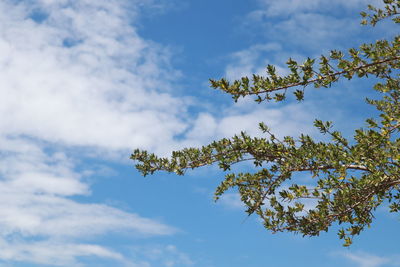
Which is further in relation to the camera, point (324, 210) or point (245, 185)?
point (245, 185)

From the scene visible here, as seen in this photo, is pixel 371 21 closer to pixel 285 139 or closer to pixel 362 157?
pixel 285 139

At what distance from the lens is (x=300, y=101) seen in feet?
34.1

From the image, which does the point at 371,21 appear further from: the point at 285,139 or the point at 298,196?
the point at 298,196

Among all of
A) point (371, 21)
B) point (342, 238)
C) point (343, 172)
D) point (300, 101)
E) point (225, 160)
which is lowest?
point (342, 238)

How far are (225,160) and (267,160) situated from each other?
99 cm

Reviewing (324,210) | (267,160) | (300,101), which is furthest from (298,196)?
(300,101)

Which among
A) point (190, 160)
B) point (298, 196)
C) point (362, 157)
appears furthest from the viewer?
point (190, 160)

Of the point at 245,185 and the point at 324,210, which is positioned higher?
the point at 245,185

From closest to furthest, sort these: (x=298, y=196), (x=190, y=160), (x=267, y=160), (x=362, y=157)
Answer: (x=362, y=157), (x=298, y=196), (x=267, y=160), (x=190, y=160)

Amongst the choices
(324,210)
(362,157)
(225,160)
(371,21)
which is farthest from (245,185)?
(371,21)

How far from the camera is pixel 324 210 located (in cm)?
977

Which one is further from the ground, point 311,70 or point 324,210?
point 311,70

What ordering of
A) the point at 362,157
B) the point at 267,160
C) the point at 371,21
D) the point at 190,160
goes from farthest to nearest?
the point at 371,21, the point at 190,160, the point at 267,160, the point at 362,157

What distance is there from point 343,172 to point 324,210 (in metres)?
0.89
